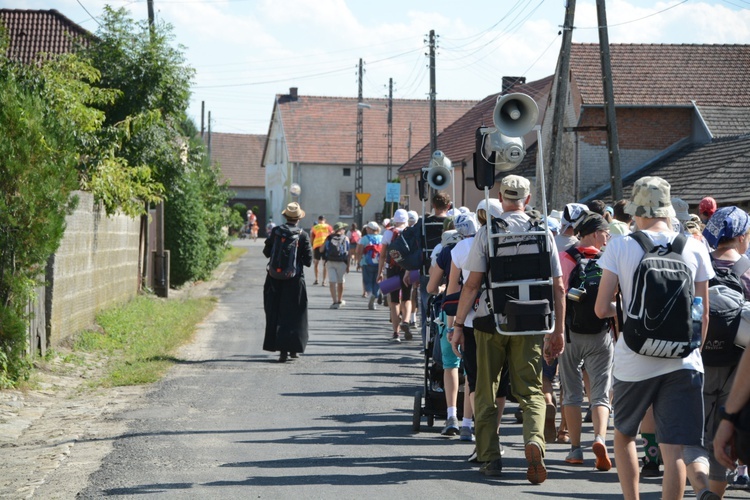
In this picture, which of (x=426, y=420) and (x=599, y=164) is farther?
(x=599, y=164)

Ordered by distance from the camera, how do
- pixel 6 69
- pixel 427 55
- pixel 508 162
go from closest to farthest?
1. pixel 508 162
2. pixel 6 69
3. pixel 427 55

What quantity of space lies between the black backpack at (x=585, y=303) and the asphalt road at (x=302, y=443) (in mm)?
1008

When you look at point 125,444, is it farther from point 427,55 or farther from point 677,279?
point 427,55

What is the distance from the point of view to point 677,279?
5.60 metres

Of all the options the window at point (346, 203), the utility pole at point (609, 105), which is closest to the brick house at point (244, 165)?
the window at point (346, 203)

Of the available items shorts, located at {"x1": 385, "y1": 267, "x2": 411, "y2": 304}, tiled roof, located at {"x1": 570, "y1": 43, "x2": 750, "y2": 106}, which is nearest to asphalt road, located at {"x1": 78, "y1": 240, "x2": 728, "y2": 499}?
shorts, located at {"x1": 385, "y1": 267, "x2": 411, "y2": 304}

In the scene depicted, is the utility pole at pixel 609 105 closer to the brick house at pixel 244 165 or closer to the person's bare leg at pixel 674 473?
the person's bare leg at pixel 674 473

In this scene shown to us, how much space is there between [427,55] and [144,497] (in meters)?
33.8

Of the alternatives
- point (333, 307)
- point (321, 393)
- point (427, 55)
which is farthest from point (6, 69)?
point (427, 55)

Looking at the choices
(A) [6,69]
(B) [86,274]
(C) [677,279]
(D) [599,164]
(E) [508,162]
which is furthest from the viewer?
(D) [599,164]

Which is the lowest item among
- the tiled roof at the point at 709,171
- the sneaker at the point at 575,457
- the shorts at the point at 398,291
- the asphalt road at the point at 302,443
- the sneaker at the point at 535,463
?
the asphalt road at the point at 302,443

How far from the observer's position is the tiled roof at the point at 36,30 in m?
39.0

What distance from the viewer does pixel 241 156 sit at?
306 feet

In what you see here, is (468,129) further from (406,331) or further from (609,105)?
(406,331)
